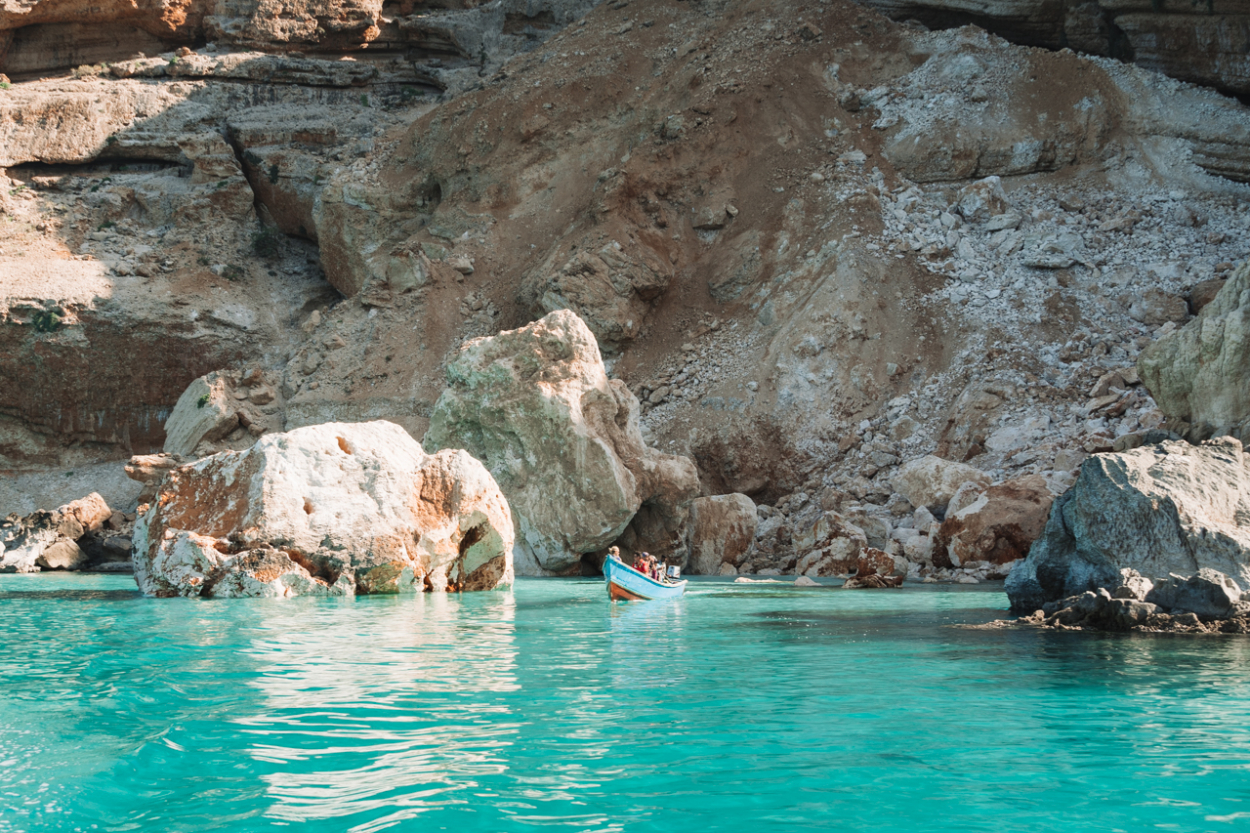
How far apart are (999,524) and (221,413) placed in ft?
84.8

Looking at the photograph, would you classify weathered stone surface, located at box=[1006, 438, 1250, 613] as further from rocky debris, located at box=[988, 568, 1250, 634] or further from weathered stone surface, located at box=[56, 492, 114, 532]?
weathered stone surface, located at box=[56, 492, 114, 532]

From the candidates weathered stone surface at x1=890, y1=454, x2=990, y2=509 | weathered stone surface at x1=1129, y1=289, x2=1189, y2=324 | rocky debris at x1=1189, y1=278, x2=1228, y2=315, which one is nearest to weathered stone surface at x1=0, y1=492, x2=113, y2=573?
weathered stone surface at x1=890, y1=454, x2=990, y2=509

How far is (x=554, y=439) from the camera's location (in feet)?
81.0

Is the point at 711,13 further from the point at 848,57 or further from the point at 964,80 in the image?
the point at 964,80

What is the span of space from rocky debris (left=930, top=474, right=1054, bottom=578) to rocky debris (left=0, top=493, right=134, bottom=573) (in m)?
22.1

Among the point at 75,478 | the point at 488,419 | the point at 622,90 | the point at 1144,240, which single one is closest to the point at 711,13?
the point at 622,90

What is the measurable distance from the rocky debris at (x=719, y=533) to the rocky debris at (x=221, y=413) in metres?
17.1

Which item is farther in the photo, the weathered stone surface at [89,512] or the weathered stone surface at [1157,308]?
the weathered stone surface at [1157,308]

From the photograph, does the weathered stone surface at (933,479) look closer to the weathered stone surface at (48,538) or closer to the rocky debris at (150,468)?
the rocky debris at (150,468)

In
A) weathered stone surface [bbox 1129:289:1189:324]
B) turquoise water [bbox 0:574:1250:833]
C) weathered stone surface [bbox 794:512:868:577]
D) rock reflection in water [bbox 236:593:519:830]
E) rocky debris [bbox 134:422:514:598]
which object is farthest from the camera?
weathered stone surface [bbox 1129:289:1189:324]

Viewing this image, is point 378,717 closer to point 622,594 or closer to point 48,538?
point 622,594

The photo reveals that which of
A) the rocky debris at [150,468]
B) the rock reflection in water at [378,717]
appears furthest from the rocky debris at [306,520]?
the rocky debris at [150,468]

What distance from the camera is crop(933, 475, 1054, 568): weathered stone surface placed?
21812mm

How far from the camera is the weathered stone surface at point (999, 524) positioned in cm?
2181
